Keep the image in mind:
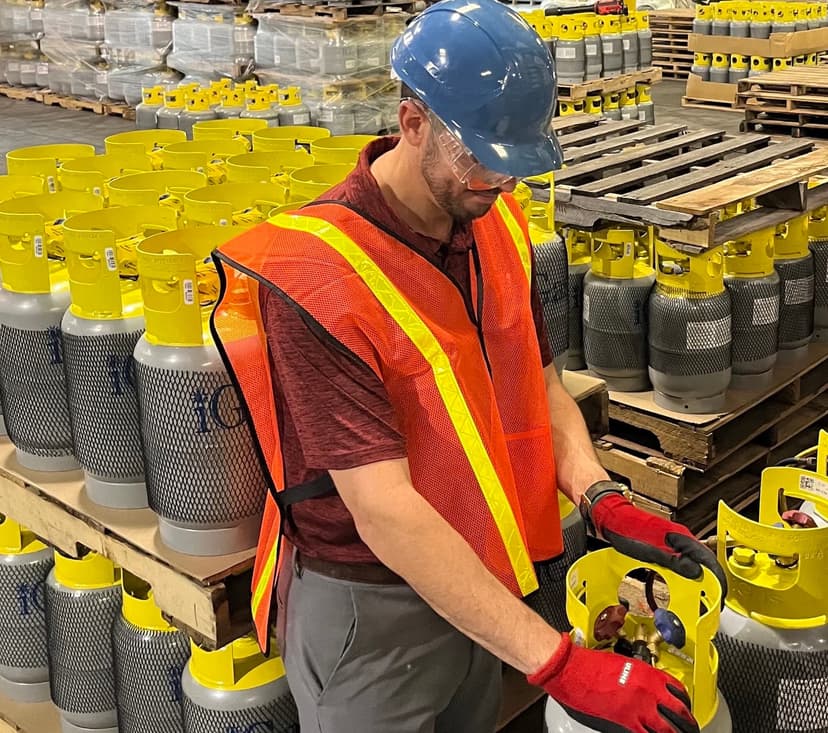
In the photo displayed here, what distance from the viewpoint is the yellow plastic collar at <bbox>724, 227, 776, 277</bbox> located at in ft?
13.3

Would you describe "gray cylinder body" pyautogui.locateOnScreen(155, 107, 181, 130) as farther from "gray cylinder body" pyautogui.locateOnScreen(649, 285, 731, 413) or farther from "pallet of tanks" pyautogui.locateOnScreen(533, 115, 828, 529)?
"gray cylinder body" pyautogui.locateOnScreen(649, 285, 731, 413)

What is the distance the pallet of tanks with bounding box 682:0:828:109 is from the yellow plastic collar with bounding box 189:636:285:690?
10198mm

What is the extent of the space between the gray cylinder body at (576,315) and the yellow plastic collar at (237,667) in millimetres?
2094

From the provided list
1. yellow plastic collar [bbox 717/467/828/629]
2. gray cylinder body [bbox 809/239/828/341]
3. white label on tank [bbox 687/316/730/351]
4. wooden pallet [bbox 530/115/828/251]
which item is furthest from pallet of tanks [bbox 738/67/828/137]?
yellow plastic collar [bbox 717/467/828/629]

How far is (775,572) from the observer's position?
231 centimetres

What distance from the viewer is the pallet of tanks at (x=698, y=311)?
154 inches

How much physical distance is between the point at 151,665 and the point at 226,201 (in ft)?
3.93

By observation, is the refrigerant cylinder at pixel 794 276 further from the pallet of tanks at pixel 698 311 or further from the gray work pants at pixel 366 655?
the gray work pants at pixel 366 655

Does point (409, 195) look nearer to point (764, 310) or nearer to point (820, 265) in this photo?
point (764, 310)

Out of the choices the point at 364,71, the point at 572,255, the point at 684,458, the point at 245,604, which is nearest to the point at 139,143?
the point at 572,255

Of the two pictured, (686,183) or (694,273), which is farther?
→ (686,183)

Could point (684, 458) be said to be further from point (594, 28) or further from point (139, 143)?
point (594, 28)

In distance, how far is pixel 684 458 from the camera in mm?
4062

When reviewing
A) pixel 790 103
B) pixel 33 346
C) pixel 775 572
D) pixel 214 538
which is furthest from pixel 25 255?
pixel 790 103
